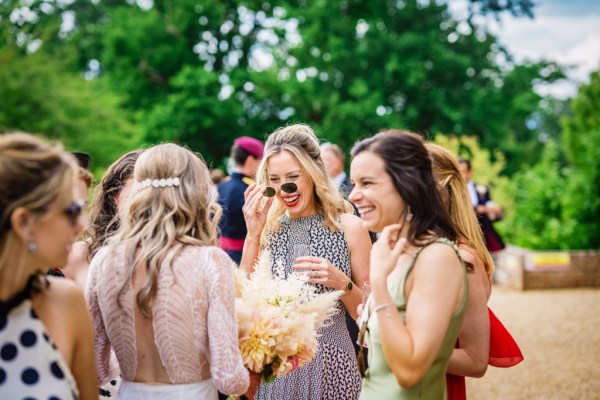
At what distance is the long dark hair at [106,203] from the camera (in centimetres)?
359

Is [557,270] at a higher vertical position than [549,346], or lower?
lower

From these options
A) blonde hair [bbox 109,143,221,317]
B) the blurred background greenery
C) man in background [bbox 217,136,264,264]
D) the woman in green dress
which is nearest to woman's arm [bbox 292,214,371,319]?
the woman in green dress

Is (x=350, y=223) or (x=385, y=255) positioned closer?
(x=385, y=255)

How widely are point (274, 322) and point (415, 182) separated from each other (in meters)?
0.91

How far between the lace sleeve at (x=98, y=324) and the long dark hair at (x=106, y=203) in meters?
1.08

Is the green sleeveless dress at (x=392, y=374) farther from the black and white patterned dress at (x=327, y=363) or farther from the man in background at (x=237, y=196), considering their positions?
the man in background at (x=237, y=196)

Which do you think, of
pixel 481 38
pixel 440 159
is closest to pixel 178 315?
pixel 440 159

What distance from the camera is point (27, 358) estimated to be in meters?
1.97

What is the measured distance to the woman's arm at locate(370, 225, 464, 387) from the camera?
213 cm

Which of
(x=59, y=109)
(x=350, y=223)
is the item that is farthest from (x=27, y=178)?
(x=59, y=109)

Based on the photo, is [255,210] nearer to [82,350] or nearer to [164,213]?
[164,213]

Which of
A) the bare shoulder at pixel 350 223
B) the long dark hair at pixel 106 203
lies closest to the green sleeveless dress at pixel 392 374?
the bare shoulder at pixel 350 223

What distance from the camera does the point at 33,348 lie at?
198 cm

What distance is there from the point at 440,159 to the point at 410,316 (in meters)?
1.23
